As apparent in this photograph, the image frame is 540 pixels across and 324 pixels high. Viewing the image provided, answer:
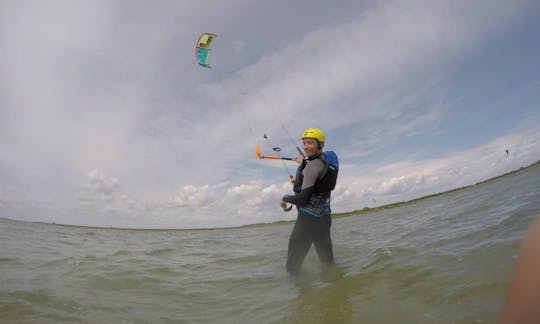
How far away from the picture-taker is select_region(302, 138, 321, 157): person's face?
6961 mm

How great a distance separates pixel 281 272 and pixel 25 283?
540 cm

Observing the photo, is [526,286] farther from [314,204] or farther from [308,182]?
[314,204]

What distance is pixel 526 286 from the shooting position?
958mm

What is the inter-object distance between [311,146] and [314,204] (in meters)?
1.37

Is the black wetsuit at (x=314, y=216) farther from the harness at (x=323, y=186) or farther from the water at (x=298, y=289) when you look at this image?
the water at (x=298, y=289)

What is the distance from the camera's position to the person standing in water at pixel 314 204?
6.95 meters

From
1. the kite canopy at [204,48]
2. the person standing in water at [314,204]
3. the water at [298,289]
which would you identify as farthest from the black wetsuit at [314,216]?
the kite canopy at [204,48]

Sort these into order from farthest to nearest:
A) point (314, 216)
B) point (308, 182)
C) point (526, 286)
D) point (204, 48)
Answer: point (204, 48) < point (314, 216) < point (308, 182) < point (526, 286)

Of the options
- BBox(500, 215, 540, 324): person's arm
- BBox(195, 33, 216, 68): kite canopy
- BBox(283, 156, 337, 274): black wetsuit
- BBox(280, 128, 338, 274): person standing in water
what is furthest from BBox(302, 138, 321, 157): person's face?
BBox(195, 33, 216, 68): kite canopy

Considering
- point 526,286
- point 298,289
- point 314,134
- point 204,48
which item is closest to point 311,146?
point 314,134

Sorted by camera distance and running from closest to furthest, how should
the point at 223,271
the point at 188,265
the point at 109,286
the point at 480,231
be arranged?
the point at 109,286
the point at 480,231
the point at 223,271
the point at 188,265

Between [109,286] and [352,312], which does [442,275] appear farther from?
[109,286]

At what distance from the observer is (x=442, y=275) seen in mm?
4875

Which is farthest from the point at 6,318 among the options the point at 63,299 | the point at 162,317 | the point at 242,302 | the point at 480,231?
the point at 480,231
